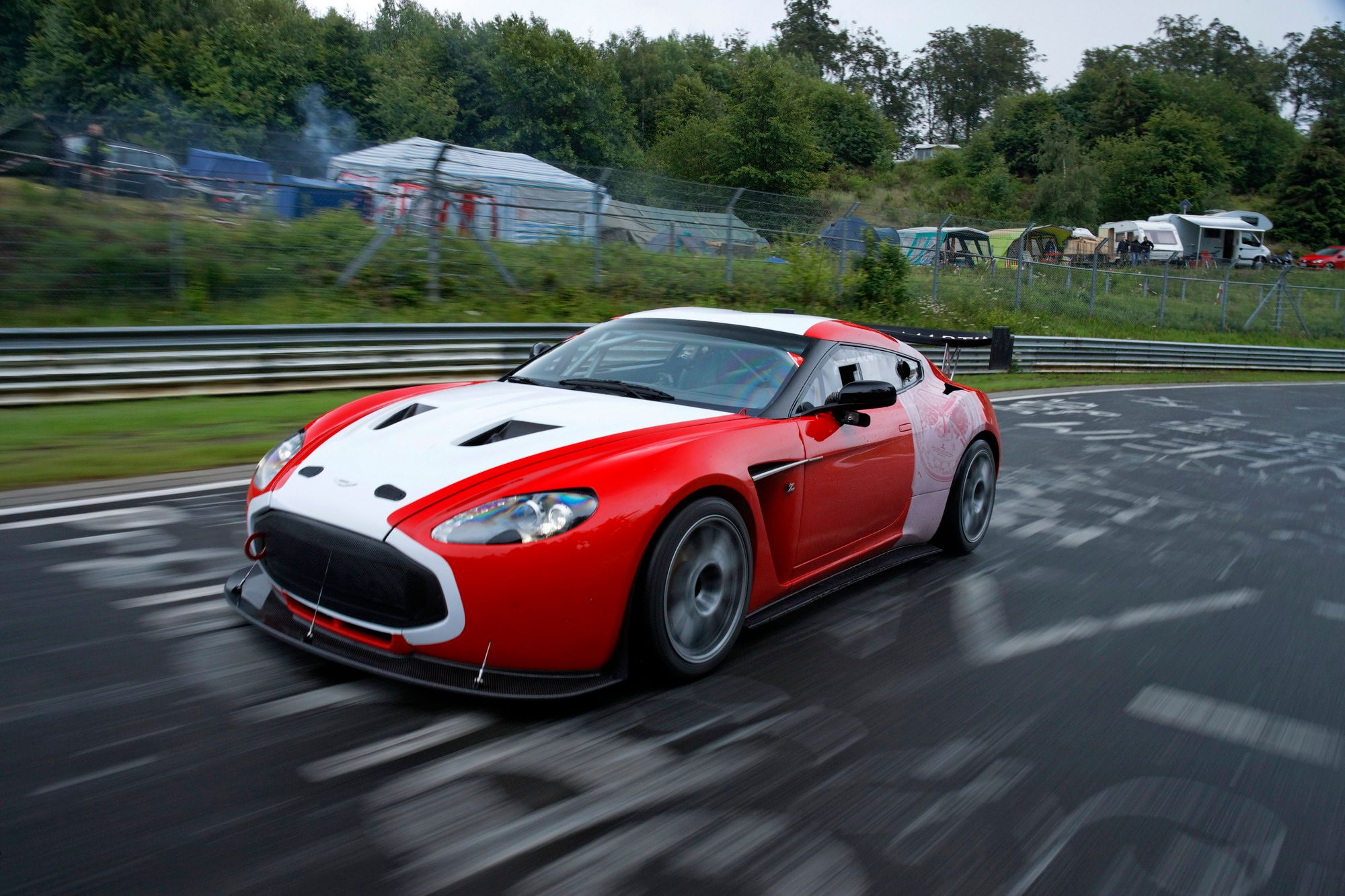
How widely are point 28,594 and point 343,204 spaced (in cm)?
1008

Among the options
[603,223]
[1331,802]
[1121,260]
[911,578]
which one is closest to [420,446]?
[911,578]

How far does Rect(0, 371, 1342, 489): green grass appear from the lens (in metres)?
6.58

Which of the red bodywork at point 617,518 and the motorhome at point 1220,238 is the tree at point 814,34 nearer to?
the motorhome at point 1220,238

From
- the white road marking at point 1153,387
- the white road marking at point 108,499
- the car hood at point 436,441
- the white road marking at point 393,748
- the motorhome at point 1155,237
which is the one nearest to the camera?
the white road marking at point 393,748

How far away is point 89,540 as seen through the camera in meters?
4.86

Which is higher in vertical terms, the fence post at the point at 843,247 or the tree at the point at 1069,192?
the tree at the point at 1069,192

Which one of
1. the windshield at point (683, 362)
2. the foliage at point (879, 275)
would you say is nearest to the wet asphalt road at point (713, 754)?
the windshield at point (683, 362)

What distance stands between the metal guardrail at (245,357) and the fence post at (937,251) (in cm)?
954

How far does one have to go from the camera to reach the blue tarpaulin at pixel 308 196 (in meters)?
12.6

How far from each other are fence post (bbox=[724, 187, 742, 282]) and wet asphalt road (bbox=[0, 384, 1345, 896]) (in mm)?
12583

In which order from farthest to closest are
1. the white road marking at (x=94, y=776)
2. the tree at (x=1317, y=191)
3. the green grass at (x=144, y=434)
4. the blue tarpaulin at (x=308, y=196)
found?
the tree at (x=1317, y=191) → the blue tarpaulin at (x=308, y=196) → the green grass at (x=144, y=434) → the white road marking at (x=94, y=776)

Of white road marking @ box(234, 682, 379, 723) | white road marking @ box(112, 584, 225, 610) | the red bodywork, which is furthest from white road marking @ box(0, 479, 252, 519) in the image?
white road marking @ box(234, 682, 379, 723)

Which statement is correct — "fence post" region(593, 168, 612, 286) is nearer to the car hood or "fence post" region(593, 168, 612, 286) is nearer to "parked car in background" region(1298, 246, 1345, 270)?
the car hood

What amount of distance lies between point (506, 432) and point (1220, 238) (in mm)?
52485
